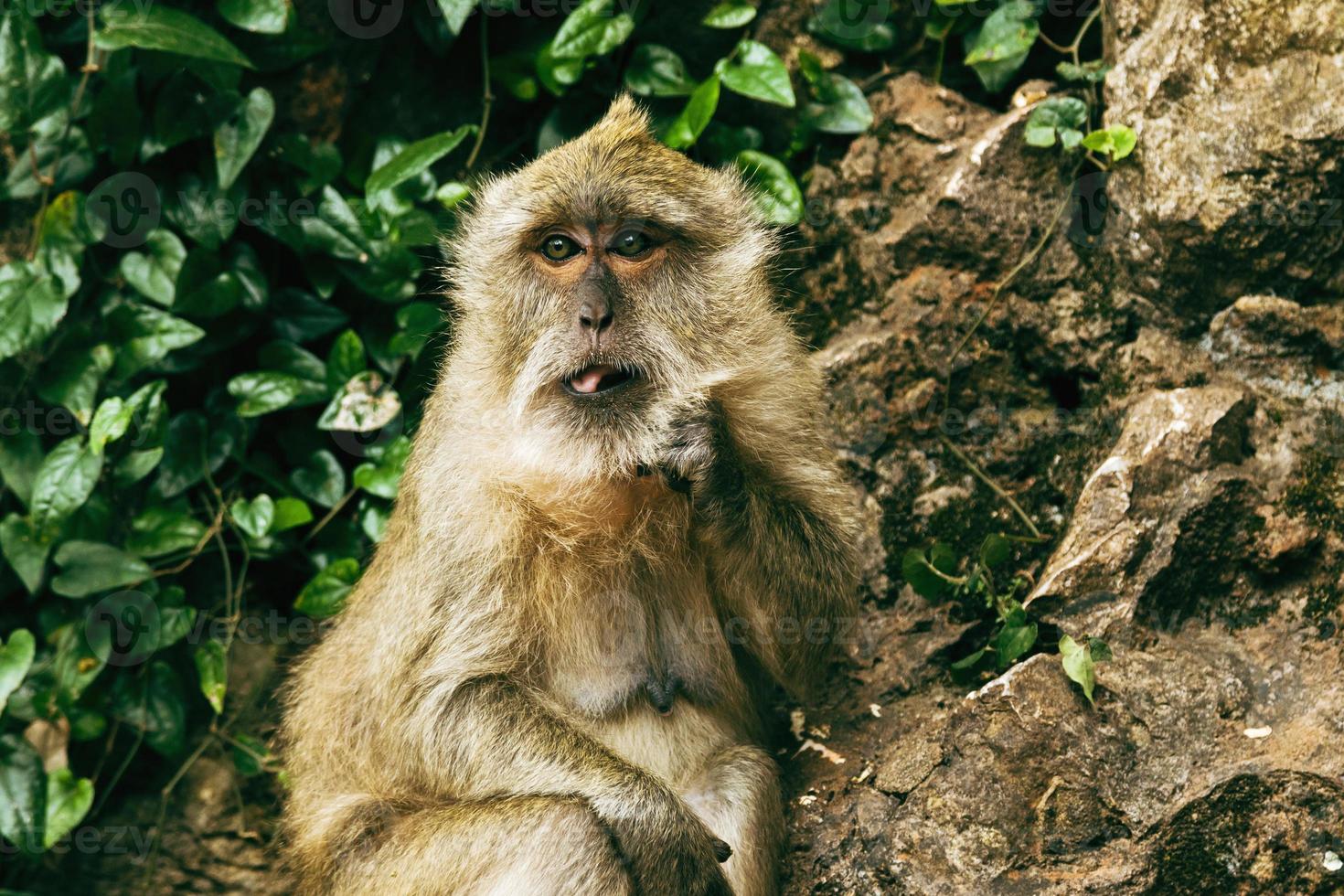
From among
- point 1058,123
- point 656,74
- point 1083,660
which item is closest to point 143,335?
point 656,74

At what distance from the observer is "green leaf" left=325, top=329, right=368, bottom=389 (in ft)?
19.1

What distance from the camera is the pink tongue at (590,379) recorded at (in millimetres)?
3988

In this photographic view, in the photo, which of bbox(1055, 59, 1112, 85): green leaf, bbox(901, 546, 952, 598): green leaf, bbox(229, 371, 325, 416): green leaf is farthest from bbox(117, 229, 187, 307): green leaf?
bbox(1055, 59, 1112, 85): green leaf

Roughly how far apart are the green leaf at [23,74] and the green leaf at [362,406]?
1.79m

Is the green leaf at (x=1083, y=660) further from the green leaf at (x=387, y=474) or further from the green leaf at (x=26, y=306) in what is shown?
the green leaf at (x=26, y=306)

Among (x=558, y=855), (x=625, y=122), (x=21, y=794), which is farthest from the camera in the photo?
(x=21, y=794)

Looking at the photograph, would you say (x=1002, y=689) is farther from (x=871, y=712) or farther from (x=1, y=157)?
(x=1, y=157)

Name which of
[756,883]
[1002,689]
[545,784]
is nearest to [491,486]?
[545,784]

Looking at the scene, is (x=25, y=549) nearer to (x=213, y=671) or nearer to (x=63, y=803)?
(x=213, y=671)

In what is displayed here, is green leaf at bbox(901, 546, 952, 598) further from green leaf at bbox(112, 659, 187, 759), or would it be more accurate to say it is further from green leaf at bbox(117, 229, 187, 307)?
green leaf at bbox(117, 229, 187, 307)

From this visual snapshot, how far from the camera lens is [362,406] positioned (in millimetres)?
5785

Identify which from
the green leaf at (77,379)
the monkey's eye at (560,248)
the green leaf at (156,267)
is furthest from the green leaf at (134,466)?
the monkey's eye at (560,248)

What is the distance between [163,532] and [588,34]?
2.91 m

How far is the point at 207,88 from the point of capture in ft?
19.0
